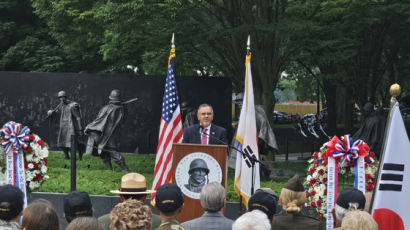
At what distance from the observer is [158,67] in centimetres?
2202

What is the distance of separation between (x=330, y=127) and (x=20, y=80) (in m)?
13.1

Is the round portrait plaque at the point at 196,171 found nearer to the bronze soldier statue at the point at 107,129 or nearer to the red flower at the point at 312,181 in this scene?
the red flower at the point at 312,181

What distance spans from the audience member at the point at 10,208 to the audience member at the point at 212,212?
1.36m

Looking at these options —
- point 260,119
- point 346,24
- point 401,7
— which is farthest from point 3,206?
point 401,7

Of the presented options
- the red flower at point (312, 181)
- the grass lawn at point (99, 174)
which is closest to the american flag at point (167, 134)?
the grass lawn at point (99, 174)

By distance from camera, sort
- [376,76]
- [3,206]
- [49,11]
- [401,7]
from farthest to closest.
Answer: [376,76] < [49,11] < [401,7] < [3,206]

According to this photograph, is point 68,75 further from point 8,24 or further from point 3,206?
point 3,206

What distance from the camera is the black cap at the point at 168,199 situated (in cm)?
511

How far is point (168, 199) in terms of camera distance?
513 centimetres

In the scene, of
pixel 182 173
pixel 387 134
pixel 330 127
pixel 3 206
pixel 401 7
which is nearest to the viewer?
pixel 3 206

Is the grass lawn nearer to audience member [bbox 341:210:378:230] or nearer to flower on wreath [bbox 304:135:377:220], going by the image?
flower on wreath [bbox 304:135:377:220]

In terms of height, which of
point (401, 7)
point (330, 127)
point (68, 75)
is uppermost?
point (401, 7)

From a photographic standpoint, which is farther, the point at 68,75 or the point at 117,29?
the point at 68,75

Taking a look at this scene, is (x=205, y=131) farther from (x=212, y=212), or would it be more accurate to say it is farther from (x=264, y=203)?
(x=264, y=203)
